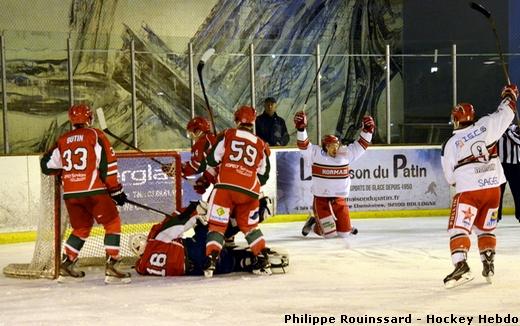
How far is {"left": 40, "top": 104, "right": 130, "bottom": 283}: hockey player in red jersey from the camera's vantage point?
532cm

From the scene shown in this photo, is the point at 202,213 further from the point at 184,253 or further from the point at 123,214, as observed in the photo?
the point at 123,214

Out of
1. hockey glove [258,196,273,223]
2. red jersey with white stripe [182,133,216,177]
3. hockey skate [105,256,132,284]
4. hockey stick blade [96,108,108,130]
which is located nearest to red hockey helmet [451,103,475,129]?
hockey glove [258,196,273,223]

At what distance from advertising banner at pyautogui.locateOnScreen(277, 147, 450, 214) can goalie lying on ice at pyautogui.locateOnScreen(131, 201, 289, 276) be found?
3.51 m

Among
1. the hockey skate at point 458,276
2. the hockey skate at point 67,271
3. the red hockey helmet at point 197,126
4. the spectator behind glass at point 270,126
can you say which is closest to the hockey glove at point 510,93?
the hockey skate at point 458,276

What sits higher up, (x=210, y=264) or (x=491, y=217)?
(x=491, y=217)

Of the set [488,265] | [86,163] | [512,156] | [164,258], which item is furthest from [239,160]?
[512,156]

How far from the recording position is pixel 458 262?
4.89m

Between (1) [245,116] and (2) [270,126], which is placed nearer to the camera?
(1) [245,116]

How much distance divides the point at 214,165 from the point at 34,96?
→ 5.14 meters

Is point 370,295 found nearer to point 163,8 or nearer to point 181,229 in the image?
point 181,229

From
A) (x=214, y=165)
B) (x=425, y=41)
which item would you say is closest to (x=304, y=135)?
(x=214, y=165)

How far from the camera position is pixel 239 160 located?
5516 millimetres

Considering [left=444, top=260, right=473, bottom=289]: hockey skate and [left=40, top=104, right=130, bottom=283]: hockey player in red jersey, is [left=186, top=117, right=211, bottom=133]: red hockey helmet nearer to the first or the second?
[left=40, top=104, right=130, bottom=283]: hockey player in red jersey

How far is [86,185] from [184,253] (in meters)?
0.79
